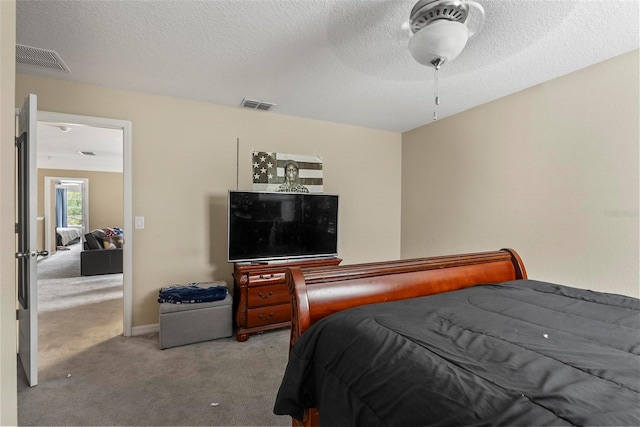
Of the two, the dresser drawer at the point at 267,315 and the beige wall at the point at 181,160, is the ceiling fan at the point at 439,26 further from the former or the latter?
Answer: the dresser drawer at the point at 267,315

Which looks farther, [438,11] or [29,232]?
[29,232]

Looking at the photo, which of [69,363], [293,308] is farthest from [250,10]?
[69,363]

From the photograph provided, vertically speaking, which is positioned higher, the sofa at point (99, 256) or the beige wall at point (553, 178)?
the beige wall at point (553, 178)

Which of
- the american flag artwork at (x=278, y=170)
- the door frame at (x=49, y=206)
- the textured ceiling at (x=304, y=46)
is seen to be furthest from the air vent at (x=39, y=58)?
the door frame at (x=49, y=206)

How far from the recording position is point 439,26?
1.55m

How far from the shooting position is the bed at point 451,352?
76 centimetres

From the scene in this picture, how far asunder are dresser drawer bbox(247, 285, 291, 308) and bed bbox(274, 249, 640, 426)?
1453 mm

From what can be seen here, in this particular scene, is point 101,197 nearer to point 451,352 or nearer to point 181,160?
point 181,160

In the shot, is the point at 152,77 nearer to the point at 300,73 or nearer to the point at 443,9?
the point at 300,73

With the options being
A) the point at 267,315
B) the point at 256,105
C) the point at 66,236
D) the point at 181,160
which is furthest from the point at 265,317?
the point at 66,236

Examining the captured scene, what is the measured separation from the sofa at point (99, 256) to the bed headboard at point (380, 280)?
18.2ft

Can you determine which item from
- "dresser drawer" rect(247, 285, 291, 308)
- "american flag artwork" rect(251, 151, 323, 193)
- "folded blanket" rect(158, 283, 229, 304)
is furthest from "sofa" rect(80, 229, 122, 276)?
"dresser drawer" rect(247, 285, 291, 308)

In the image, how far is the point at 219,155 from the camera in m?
3.27

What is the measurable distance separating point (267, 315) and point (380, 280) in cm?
170
